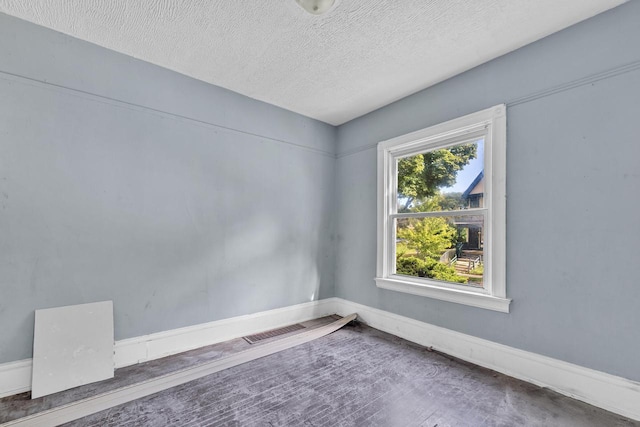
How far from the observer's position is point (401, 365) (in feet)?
7.74

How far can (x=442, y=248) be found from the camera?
2.78 meters

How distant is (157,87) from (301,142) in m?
1.63

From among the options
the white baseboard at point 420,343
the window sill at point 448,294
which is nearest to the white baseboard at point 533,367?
the white baseboard at point 420,343

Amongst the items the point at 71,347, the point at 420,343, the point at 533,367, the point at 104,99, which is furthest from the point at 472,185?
the point at 71,347

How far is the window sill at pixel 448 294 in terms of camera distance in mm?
2271

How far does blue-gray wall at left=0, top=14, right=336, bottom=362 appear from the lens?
1.99 m

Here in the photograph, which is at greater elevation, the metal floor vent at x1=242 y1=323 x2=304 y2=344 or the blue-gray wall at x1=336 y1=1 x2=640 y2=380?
the blue-gray wall at x1=336 y1=1 x2=640 y2=380

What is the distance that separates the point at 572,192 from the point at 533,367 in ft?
4.31

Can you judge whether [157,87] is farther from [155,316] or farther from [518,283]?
[518,283]

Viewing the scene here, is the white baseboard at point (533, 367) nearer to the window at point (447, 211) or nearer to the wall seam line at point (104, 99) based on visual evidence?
the window at point (447, 211)

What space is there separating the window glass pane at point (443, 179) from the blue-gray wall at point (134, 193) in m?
1.33

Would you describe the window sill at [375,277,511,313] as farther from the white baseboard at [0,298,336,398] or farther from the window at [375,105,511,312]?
the white baseboard at [0,298,336,398]

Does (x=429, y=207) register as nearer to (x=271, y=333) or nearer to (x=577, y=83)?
(x=577, y=83)

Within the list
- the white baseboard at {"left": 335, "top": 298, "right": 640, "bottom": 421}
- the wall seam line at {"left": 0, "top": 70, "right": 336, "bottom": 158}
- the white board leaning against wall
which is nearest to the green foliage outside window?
the white baseboard at {"left": 335, "top": 298, "right": 640, "bottom": 421}
